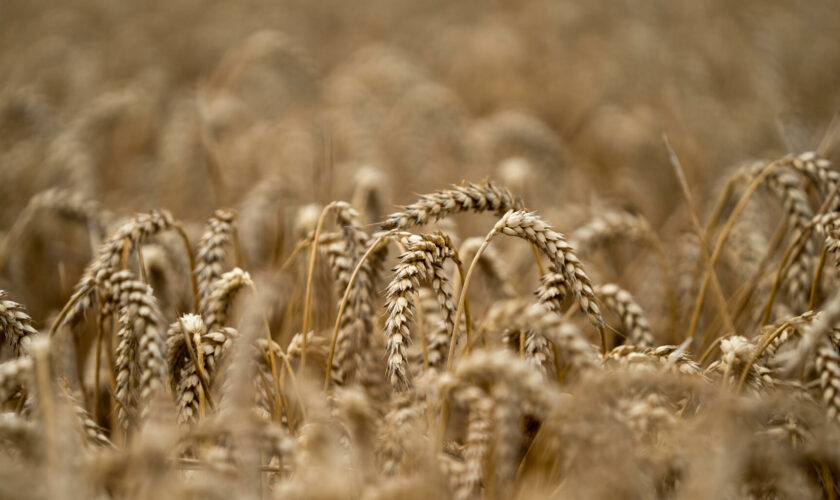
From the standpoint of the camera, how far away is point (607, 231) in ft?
7.77

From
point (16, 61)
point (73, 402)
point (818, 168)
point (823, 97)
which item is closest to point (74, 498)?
point (73, 402)

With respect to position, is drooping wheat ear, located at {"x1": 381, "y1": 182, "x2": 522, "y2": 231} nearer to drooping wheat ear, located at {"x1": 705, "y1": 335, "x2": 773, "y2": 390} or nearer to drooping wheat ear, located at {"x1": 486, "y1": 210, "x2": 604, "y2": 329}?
drooping wheat ear, located at {"x1": 486, "y1": 210, "x2": 604, "y2": 329}

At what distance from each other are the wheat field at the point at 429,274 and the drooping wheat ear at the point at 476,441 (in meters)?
0.01

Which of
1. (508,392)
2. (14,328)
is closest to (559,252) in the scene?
(508,392)

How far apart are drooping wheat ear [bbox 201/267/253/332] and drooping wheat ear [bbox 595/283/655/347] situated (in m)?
1.18

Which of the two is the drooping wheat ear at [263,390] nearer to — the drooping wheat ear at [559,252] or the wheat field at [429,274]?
the wheat field at [429,274]

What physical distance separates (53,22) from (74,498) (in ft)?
22.9

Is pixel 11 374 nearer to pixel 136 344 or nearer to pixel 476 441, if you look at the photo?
pixel 136 344

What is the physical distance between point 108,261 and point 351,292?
736mm

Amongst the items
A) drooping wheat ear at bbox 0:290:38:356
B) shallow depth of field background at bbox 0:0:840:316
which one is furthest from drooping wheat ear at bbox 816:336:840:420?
drooping wheat ear at bbox 0:290:38:356

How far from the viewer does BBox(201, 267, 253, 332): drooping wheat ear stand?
1.77 meters

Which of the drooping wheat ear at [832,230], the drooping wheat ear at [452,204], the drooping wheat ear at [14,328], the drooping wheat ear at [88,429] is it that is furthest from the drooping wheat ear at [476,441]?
the drooping wheat ear at [14,328]

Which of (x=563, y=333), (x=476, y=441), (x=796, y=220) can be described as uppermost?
(x=796, y=220)

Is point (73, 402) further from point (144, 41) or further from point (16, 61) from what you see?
point (144, 41)
